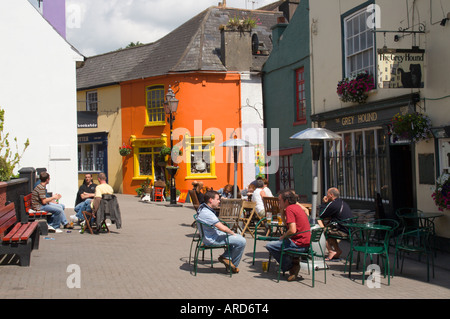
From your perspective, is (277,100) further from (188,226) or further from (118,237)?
(118,237)

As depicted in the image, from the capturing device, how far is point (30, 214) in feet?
40.8

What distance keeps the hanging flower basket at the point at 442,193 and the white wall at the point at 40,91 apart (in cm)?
1257

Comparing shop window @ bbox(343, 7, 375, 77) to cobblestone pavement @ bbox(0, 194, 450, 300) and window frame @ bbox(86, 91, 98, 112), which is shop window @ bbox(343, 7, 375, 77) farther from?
window frame @ bbox(86, 91, 98, 112)

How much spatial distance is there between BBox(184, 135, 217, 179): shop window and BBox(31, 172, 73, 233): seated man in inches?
440

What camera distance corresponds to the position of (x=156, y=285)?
7492 mm

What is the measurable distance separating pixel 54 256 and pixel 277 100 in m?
12.8

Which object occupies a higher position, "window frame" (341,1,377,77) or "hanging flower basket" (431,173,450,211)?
"window frame" (341,1,377,77)

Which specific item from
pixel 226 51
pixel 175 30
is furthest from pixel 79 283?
pixel 175 30

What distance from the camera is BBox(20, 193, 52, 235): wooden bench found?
37.2 feet

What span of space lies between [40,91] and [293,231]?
13.1 metres

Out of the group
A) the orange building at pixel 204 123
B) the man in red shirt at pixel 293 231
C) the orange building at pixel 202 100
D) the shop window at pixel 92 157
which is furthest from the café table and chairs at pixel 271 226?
the shop window at pixel 92 157

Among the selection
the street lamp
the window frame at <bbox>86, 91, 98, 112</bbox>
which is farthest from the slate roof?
the street lamp

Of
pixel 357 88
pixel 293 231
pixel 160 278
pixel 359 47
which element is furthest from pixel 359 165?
pixel 160 278

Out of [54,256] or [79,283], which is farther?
[54,256]
